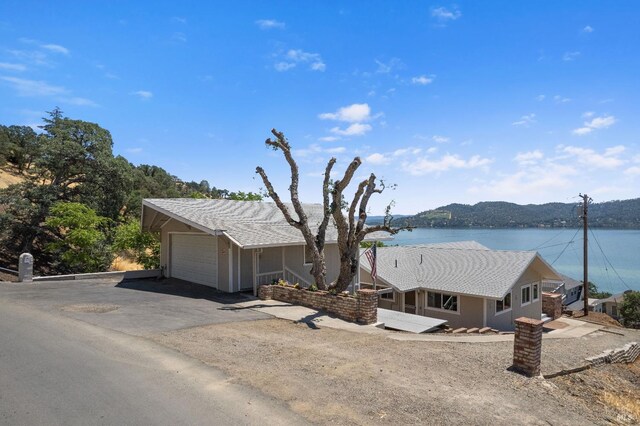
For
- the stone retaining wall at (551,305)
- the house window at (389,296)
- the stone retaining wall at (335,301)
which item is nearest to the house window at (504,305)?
the stone retaining wall at (551,305)

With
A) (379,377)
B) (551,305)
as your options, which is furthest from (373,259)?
(551,305)

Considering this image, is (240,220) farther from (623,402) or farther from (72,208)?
(623,402)

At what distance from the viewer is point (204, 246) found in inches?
659

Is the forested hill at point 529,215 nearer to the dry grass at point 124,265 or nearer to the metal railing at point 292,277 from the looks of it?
the dry grass at point 124,265

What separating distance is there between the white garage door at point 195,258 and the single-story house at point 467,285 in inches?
342

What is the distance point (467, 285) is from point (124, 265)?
20591mm

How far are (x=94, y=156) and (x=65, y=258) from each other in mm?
9932

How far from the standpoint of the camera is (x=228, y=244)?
15.5 meters

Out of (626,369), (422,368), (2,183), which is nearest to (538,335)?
(422,368)

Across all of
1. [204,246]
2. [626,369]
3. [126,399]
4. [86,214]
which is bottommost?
[626,369]

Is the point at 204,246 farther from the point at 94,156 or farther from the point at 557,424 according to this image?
the point at 94,156

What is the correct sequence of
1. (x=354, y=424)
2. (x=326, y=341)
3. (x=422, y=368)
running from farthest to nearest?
(x=326, y=341)
(x=422, y=368)
(x=354, y=424)

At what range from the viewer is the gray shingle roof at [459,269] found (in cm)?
1919

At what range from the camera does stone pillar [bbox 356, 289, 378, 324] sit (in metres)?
11.6
